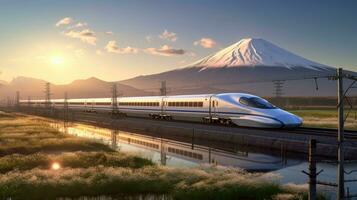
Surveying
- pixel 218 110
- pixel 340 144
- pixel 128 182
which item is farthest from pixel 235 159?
pixel 218 110

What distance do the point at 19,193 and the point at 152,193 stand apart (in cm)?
557

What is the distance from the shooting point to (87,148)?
3281 cm

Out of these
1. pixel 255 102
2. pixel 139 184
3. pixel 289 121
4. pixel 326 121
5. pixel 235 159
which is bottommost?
pixel 139 184

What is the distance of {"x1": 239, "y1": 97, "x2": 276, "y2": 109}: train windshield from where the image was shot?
37.7 meters

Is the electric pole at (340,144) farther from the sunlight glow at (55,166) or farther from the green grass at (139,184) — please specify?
the sunlight glow at (55,166)

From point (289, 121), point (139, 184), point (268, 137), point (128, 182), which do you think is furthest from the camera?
point (289, 121)

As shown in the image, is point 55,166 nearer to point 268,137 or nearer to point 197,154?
point 197,154

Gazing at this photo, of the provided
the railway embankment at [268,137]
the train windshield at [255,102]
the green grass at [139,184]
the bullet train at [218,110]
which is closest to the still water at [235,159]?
the railway embankment at [268,137]

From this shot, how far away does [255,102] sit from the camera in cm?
3831

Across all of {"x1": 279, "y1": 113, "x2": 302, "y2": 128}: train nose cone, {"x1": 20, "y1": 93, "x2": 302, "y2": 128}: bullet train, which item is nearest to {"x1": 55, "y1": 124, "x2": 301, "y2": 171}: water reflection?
{"x1": 20, "y1": 93, "x2": 302, "y2": 128}: bullet train

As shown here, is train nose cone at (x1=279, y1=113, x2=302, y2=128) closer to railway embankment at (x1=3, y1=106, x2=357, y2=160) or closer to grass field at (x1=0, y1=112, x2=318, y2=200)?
railway embankment at (x1=3, y1=106, x2=357, y2=160)

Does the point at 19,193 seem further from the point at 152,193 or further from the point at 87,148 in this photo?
the point at 87,148

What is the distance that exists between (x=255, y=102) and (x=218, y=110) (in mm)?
5955

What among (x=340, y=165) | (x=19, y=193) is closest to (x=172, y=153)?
(x=19, y=193)
